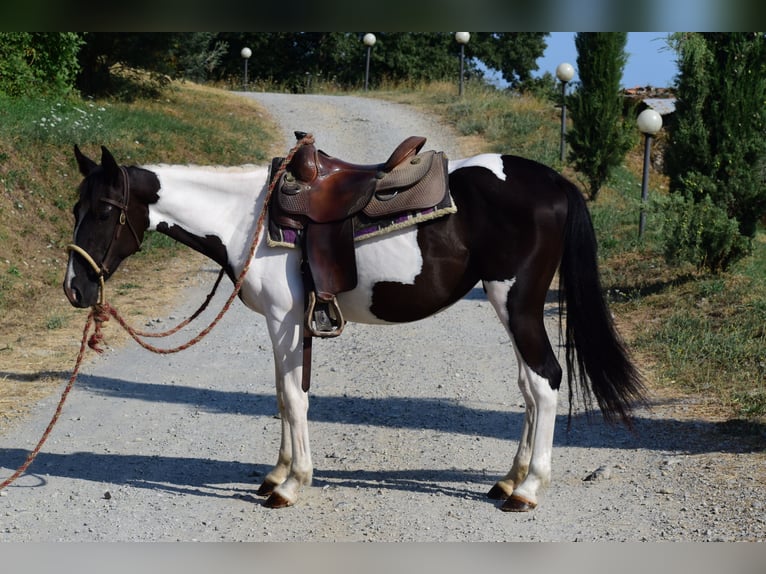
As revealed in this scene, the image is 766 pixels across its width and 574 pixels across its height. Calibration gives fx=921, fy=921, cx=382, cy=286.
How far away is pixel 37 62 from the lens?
59.6 feet

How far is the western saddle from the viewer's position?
5086 millimetres

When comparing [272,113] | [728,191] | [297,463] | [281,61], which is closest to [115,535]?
[297,463]

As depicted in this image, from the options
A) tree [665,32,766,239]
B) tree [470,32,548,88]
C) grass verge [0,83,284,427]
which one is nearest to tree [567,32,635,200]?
grass verge [0,83,284,427]

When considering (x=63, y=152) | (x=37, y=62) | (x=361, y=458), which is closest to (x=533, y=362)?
(x=361, y=458)

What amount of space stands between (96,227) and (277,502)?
6.05 ft

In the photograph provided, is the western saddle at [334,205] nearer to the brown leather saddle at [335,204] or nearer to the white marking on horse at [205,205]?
the brown leather saddle at [335,204]

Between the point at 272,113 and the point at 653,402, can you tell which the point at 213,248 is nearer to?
the point at 653,402

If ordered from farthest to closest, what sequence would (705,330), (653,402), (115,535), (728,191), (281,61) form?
(281,61), (728,191), (705,330), (653,402), (115,535)

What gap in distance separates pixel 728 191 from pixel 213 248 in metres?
7.48

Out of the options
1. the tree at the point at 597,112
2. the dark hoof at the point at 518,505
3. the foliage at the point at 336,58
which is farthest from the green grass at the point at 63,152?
the foliage at the point at 336,58

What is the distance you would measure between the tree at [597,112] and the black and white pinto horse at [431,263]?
12764 millimetres

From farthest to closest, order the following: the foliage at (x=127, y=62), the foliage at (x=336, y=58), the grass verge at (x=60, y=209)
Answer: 1. the foliage at (x=336, y=58)
2. the foliage at (x=127, y=62)
3. the grass verge at (x=60, y=209)

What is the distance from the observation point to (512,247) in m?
5.11

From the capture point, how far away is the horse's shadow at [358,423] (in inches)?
223
